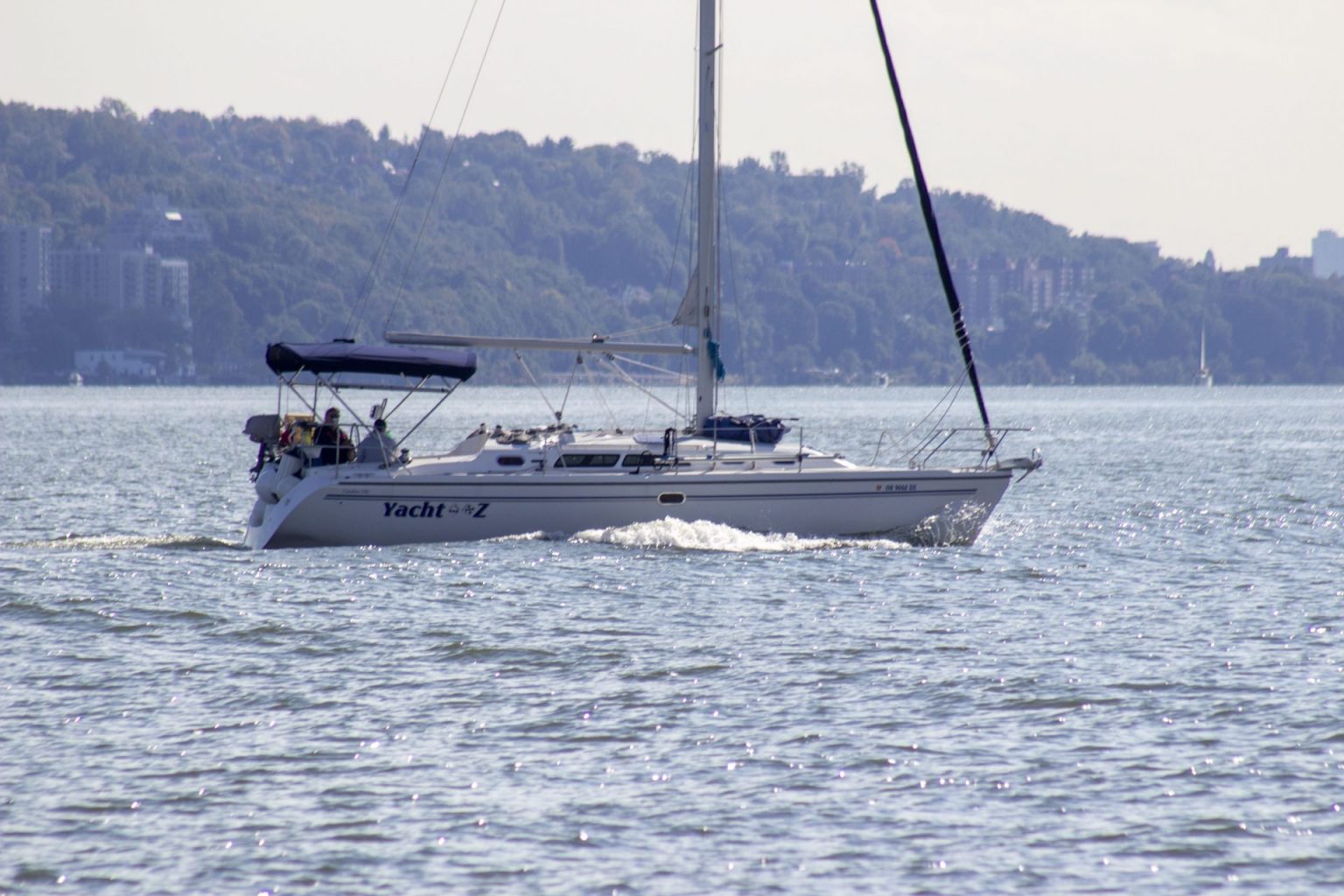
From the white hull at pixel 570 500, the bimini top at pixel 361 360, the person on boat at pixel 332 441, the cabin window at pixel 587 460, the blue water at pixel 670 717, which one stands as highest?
the bimini top at pixel 361 360

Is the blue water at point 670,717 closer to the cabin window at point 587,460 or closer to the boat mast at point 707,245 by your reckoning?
the cabin window at point 587,460

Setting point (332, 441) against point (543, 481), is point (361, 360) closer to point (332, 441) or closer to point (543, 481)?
point (332, 441)

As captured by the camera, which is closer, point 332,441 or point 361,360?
point 332,441

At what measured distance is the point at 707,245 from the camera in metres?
29.8

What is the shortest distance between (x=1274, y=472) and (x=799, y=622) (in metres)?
38.3

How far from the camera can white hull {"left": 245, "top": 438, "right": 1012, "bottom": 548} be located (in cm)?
2789

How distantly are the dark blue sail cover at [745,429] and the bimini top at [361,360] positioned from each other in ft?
13.0

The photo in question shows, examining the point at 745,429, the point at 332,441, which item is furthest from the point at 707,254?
the point at 332,441

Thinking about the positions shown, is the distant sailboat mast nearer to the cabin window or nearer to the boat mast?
the boat mast

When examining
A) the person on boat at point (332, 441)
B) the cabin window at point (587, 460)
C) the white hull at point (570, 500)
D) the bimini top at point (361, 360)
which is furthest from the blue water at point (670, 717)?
the bimini top at point (361, 360)

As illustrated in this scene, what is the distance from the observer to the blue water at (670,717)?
1285 centimetres

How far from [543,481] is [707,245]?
4848 millimetres

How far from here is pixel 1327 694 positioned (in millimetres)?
17797

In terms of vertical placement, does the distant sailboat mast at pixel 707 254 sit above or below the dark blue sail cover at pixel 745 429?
above
